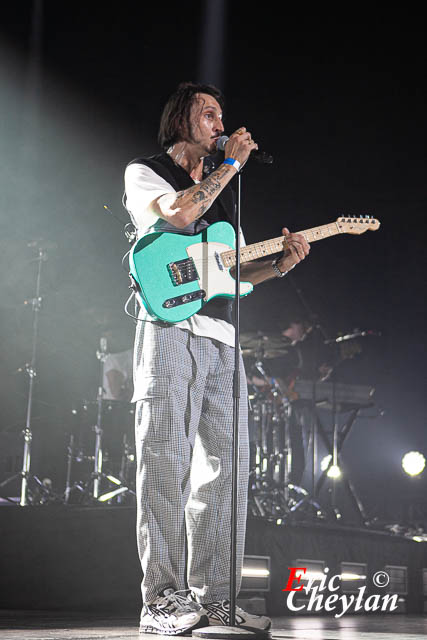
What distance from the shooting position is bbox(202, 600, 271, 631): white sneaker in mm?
2006

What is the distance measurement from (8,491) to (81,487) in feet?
2.29

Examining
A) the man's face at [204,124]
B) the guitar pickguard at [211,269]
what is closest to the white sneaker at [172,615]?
the guitar pickguard at [211,269]

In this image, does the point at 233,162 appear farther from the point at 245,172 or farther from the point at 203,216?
the point at 245,172

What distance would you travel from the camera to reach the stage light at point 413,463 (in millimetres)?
6477

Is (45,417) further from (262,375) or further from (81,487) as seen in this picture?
(262,375)

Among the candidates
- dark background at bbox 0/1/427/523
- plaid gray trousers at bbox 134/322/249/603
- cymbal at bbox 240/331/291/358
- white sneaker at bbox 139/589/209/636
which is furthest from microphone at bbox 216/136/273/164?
cymbal at bbox 240/331/291/358

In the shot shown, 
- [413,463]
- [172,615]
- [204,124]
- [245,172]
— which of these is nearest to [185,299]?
[204,124]

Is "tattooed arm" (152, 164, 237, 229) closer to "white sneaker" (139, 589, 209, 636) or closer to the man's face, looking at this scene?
the man's face

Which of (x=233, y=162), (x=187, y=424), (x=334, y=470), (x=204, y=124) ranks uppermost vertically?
(x=204, y=124)

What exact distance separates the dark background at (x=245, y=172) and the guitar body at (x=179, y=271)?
240 centimetres

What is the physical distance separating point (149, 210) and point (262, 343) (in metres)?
3.05

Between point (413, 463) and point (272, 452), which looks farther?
point (413, 463)

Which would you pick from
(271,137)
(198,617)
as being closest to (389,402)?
(271,137)

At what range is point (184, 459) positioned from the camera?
2.11 metres
